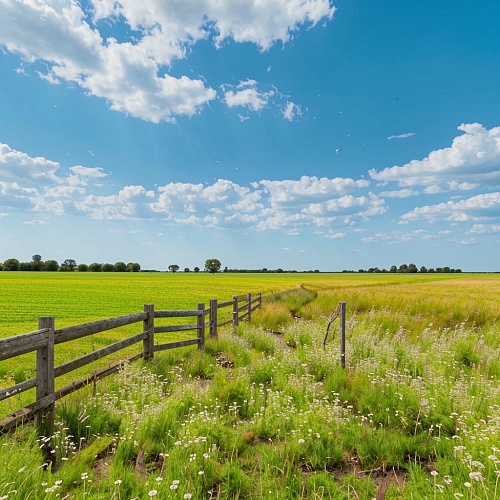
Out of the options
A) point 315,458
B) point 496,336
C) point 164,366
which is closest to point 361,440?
point 315,458

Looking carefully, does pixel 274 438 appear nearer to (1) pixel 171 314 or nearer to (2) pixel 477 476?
(2) pixel 477 476

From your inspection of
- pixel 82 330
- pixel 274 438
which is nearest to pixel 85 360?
pixel 82 330

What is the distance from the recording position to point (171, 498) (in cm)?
311

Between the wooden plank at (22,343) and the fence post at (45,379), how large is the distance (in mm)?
95

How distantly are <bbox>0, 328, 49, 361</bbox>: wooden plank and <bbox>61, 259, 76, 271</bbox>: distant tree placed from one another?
15336 centimetres

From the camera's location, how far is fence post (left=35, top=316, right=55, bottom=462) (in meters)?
4.46

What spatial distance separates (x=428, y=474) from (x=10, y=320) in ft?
70.6

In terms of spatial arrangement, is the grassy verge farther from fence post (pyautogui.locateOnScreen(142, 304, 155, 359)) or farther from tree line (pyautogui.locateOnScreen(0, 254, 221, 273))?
tree line (pyautogui.locateOnScreen(0, 254, 221, 273))

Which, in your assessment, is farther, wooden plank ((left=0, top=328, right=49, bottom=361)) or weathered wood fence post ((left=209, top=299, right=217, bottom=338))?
weathered wood fence post ((left=209, top=299, right=217, bottom=338))

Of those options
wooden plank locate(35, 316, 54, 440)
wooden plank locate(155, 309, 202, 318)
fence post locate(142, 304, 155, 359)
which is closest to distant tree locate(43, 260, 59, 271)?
wooden plank locate(155, 309, 202, 318)

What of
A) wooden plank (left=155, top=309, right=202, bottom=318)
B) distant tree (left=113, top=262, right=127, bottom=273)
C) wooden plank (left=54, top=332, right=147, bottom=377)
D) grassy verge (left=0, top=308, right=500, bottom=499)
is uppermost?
distant tree (left=113, top=262, right=127, bottom=273)

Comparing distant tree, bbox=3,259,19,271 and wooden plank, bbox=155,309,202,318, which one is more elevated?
distant tree, bbox=3,259,19,271

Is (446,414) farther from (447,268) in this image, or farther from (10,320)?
(447,268)

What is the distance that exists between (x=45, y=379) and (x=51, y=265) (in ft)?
526
